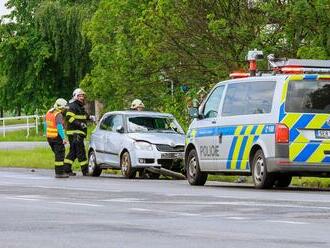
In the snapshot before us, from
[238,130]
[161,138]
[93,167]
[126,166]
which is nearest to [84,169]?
[93,167]

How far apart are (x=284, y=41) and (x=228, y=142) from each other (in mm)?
10824

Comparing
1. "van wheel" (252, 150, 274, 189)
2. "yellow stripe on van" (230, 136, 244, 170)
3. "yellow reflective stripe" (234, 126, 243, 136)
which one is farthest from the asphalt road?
"yellow reflective stripe" (234, 126, 243, 136)

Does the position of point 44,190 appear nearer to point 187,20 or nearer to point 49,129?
point 49,129

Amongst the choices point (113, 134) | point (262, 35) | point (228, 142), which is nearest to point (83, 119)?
point (113, 134)

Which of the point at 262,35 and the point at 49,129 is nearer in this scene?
the point at 49,129

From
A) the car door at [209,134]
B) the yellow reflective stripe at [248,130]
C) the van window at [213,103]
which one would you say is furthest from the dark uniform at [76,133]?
the yellow reflective stripe at [248,130]

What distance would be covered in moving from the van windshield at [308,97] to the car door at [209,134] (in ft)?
7.72

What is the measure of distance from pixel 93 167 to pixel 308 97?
9.71 metres

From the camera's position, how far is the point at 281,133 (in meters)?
19.9

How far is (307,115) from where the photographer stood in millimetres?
20000

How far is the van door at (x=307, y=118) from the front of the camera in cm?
1994

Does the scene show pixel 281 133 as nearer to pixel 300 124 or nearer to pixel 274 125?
pixel 274 125

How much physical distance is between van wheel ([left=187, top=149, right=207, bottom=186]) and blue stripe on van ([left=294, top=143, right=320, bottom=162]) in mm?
3136

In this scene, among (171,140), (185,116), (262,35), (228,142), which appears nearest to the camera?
(228,142)
